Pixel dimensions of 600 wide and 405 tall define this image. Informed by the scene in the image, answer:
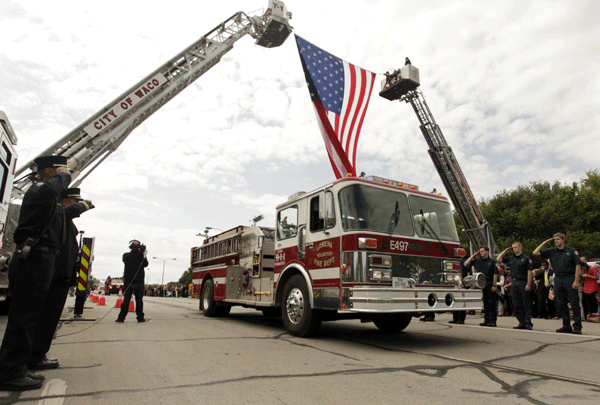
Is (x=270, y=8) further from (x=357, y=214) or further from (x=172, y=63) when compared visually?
(x=357, y=214)

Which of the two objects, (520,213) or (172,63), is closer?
(172,63)

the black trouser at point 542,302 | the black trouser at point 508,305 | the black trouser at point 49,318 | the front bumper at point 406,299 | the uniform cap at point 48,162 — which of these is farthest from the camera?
the black trouser at point 508,305

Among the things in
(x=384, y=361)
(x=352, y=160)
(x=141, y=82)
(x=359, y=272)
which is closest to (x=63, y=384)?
(x=384, y=361)

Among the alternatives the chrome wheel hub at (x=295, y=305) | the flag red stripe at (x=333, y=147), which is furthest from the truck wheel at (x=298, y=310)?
the flag red stripe at (x=333, y=147)

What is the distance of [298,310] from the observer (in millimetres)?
6559

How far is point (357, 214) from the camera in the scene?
19.5ft

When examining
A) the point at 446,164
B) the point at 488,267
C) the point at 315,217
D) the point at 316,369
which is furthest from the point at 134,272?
the point at 446,164

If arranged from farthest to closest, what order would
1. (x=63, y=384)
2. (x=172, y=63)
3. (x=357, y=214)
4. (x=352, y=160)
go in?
(x=172, y=63), (x=352, y=160), (x=357, y=214), (x=63, y=384)

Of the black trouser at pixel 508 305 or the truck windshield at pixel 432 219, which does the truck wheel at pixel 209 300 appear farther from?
the black trouser at pixel 508 305

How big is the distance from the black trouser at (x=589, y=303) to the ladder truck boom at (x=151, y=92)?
12.8 meters

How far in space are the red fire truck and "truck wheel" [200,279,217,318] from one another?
2832 mm

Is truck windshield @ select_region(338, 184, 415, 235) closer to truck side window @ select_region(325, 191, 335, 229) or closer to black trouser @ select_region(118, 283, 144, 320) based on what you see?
truck side window @ select_region(325, 191, 335, 229)

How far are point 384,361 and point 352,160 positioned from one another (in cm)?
661

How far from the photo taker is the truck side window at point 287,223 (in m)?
7.23
